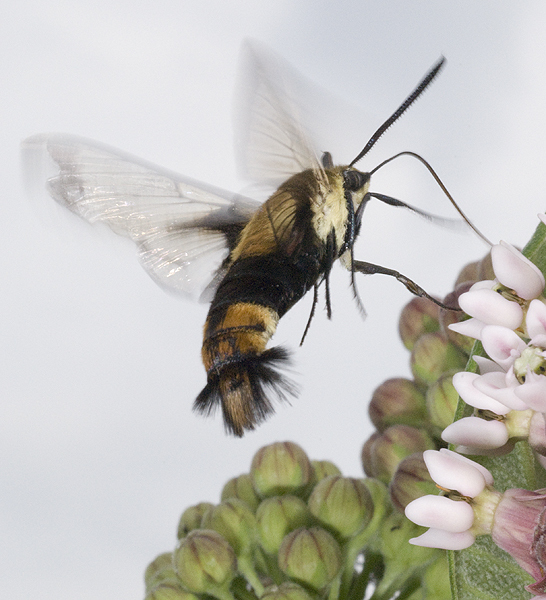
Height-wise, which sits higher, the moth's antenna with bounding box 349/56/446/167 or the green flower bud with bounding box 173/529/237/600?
the moth's antenna with bounding box 349/56/446/167

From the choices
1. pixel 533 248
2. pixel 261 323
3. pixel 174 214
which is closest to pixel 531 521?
pixel 533 248

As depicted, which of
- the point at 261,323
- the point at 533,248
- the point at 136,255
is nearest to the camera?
the point at 533,248

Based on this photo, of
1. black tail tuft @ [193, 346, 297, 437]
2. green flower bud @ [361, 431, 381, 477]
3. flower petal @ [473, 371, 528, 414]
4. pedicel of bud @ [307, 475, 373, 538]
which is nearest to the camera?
flower petal @ [473, 371, 528, 414]

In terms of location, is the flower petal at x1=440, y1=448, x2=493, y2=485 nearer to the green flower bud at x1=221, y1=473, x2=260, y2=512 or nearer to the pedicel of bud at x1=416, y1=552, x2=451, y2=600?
the pedicel of bud at x1=416, y1=552, x2=451, y2=600

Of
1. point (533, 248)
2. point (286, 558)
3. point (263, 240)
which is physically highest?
point (263, 240)

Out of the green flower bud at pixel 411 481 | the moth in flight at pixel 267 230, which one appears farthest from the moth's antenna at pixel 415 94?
the green flower bud at pixel 411 481

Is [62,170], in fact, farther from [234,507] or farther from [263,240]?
[234,507]

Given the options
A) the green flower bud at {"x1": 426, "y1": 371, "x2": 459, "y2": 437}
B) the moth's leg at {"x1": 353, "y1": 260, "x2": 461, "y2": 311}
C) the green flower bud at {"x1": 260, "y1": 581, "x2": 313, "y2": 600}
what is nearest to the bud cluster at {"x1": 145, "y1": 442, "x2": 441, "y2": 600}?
the green flower bud at {"x1": 260, "y1": 581, "x2": 313, "y2": 600}

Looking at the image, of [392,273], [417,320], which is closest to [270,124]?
[392,273]
